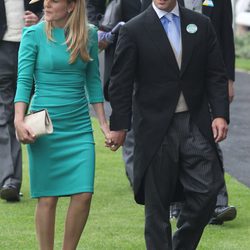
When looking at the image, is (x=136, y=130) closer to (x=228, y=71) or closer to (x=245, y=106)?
(x=228, y=71)

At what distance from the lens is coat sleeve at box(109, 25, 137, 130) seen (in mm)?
7699

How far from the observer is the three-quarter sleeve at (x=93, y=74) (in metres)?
8.02

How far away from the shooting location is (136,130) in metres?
7.91

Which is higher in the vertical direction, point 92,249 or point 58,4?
point 58,4

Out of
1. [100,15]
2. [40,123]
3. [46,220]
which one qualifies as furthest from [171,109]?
[100,15]

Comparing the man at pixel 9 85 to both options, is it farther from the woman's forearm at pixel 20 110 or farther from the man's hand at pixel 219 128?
the man's hand at pixel 219 128

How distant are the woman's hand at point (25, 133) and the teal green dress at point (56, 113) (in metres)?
0.15

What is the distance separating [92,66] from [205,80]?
2.42 ft

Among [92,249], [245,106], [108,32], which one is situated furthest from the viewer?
[245,106]

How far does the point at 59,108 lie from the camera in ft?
25.8

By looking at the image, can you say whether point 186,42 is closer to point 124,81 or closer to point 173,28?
point 173,28

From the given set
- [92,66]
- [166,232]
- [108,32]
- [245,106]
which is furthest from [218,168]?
[245,106]

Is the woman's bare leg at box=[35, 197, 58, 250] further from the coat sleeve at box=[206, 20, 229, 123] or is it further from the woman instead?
the coat sleeve at box=[206, 20, 229, 123]

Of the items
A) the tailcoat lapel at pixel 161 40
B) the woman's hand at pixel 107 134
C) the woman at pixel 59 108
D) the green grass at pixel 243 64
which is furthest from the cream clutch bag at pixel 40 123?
the green grass at pixel 243 64
